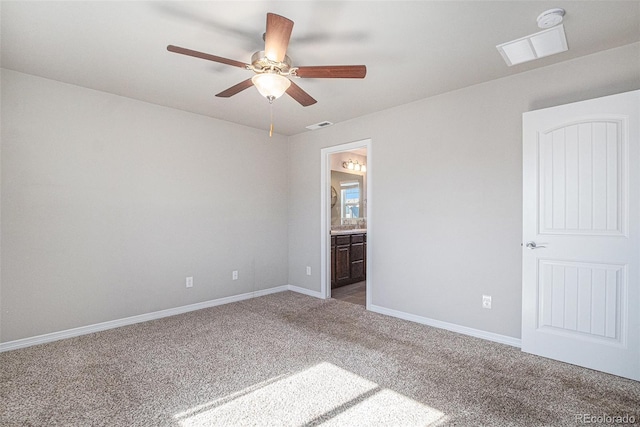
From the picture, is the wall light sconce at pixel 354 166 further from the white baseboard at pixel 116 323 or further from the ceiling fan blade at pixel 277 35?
the ceiling fan blade at pixel 277 35

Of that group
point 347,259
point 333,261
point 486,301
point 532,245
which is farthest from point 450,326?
point 347,259

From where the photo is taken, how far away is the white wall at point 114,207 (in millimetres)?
2852

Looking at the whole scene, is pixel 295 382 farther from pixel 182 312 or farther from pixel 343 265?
pixel 343 265

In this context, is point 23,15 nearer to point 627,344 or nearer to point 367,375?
point 367,375

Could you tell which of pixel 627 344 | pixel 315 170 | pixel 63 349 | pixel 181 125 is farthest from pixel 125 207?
pixel 627 344

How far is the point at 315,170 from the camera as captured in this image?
470cm

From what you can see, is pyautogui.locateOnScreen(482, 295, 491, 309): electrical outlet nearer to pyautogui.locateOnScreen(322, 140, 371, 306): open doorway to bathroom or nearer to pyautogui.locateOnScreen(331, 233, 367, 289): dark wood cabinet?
pyautogui.locateOnScreen(322, 140, 371, 306): open doorway to bathroom

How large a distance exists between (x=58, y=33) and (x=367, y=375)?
3.25 metres

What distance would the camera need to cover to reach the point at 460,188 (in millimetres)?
3232

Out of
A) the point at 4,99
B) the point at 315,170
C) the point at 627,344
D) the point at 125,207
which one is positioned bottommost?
the point at 627,344

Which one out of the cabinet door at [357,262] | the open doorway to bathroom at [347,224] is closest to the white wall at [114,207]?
the open doorway to bathroom at [347,224]

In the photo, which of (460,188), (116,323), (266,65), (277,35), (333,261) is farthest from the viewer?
(333,261)
